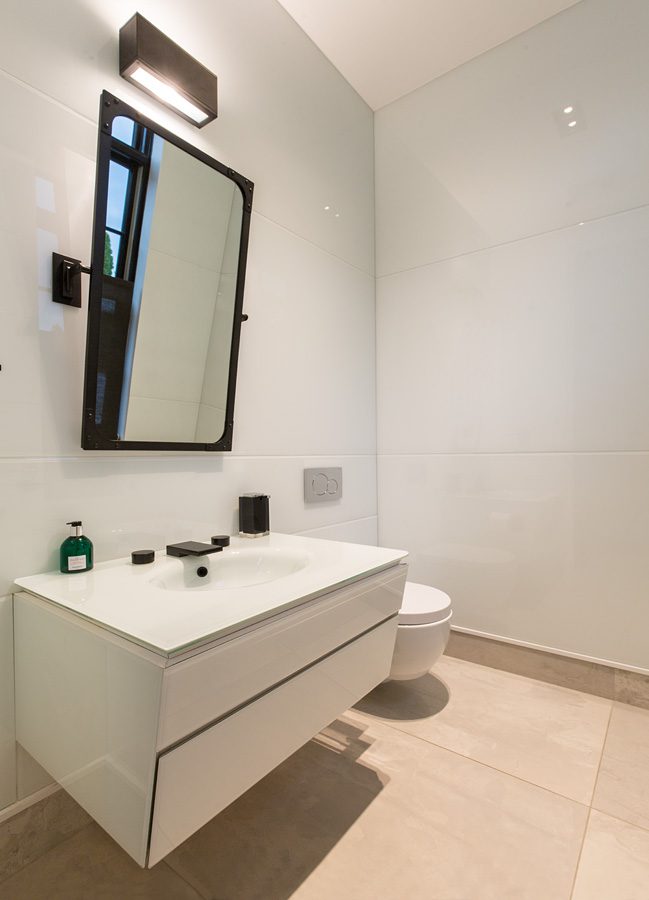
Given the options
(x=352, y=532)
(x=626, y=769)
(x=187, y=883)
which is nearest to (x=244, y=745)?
(x=187, y=883)

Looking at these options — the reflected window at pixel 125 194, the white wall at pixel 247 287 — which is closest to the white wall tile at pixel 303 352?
the white wall at pixel 247 287

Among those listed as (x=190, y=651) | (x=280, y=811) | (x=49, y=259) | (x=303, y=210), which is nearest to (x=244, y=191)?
(x=303, y=210)

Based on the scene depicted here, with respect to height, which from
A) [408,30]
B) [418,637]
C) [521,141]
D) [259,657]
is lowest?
[418,637]

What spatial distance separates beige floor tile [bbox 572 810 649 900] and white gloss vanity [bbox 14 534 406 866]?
25.9 inches

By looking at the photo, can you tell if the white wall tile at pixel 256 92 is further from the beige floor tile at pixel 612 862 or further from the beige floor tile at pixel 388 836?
the beige floor tile at pixel 612 862

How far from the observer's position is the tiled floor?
3.45 ft

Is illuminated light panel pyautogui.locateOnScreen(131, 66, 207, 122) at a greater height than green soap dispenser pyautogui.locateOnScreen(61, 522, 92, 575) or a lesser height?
greater

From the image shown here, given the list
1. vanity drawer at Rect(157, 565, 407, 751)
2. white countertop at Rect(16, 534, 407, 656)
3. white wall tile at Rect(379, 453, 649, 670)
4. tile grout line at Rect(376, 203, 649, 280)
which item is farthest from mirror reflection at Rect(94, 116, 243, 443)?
white wall tile at Rect(379, 453, 649, 670)

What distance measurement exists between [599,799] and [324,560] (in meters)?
1.04

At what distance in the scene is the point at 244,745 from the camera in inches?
34.9

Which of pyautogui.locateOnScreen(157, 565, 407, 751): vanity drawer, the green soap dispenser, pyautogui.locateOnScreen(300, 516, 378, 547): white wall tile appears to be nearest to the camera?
pyautogui.locateOnScreen(157, 565, 407, 751): vanity drawer

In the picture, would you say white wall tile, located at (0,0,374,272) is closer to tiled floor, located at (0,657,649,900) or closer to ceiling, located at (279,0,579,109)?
ceiling, located at (279,0,579,109)

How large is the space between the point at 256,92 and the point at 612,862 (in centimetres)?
262

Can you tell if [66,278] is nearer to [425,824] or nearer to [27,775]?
[27,775]
